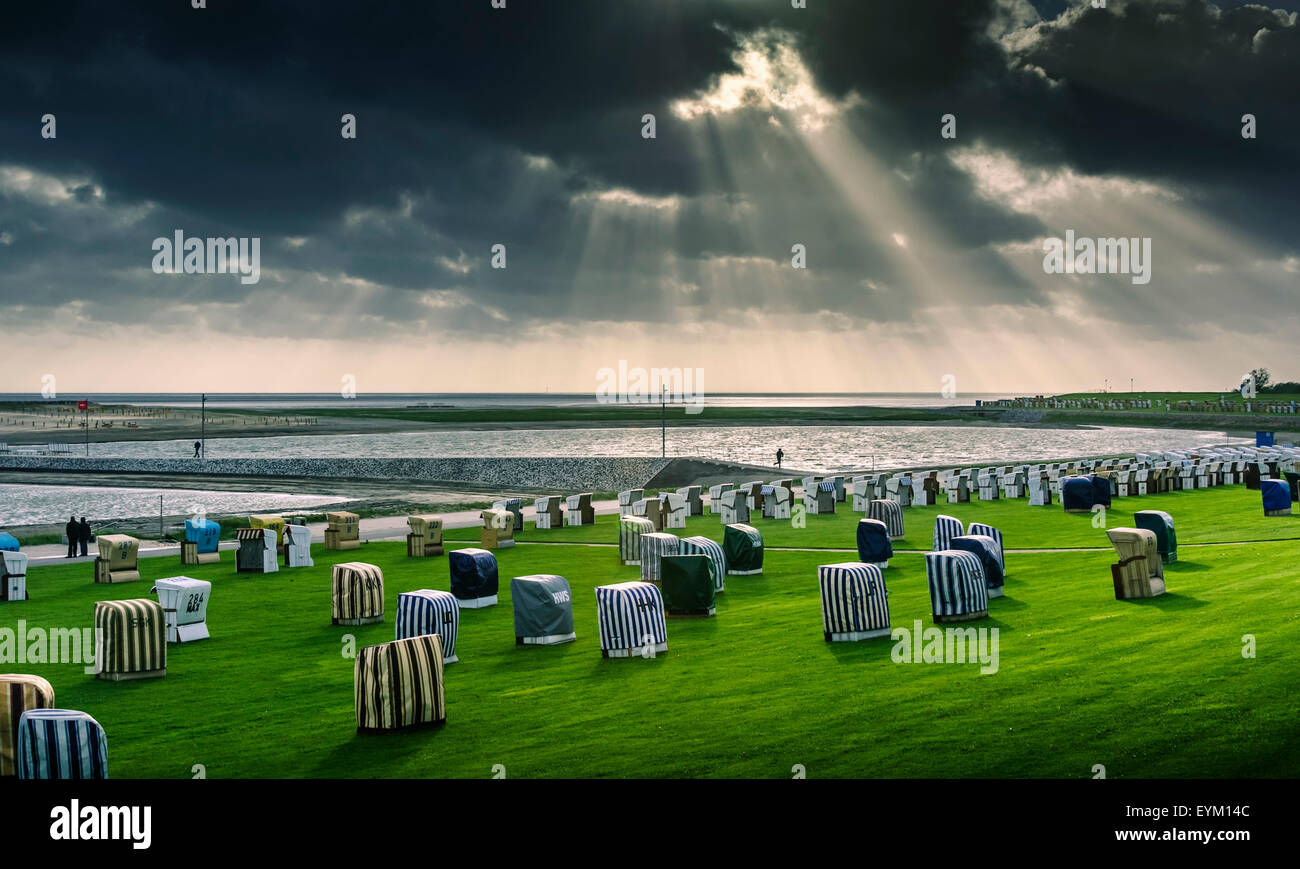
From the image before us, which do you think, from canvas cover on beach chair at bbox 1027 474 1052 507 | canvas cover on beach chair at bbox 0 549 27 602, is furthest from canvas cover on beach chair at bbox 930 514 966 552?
canvas cover on beach chair at bbox 0 549 27 602

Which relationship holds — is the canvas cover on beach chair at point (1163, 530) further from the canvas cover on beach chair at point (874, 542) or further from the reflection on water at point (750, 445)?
the reflection on water at point (750, 445)

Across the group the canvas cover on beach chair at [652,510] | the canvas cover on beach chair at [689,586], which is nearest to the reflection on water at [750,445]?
the canvas cover on beach chair at [652,510]

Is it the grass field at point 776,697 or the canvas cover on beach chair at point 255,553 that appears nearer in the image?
the grass field at point 776,697

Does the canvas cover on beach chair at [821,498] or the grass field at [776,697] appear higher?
the canvas cover on beach chair at [821,498]

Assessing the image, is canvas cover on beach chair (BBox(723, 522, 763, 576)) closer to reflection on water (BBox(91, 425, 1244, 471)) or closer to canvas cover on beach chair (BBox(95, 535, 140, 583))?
canvas cover on beach chair (BBox(95, 535, 140, 583))

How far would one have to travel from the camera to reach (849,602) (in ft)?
65.7

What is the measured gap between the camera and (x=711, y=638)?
846 inches

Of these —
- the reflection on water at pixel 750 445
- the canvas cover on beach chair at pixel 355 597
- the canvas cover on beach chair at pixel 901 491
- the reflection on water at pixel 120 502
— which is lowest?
the reflection on water at pixel 120 502

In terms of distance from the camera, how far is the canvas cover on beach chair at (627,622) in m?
19.7

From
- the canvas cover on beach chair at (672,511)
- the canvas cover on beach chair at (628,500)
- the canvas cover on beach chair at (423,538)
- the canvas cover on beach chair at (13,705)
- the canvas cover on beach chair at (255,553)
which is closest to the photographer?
the canvas cover on beach chair at (13,705)

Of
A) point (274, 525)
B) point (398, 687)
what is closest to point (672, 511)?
point (274, 525)

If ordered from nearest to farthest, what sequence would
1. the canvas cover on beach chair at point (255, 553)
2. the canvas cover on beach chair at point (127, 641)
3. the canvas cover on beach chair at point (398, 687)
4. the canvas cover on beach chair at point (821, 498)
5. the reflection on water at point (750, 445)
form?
the canvas cover on beach chair at point (398, 687) < the canvas cover on beach chair at point (127, 641) < the canvas cover on beach chair at point (255, 553) < the canvas cover on beach chair at point (821, 498) < the reflection on water at point (750, 445)

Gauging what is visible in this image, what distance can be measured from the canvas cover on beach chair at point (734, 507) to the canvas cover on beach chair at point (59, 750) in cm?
3586

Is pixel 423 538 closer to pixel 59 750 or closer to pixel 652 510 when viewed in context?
pixel 652 510
